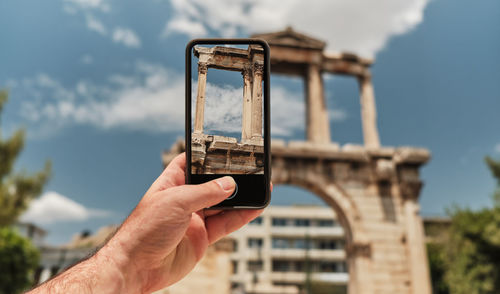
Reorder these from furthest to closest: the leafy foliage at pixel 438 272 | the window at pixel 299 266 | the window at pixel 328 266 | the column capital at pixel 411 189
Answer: the window at pixel 328 266 < the window at pixel 299 266 < the leafy foliage at pixel 438 272 < the column capital at pixel 411 189

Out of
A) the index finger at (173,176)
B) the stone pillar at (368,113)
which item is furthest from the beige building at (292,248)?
the index finger at (173,176)

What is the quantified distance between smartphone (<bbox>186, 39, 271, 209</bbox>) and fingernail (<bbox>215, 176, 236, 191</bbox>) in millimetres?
112

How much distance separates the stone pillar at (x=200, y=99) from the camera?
2098 millimetres

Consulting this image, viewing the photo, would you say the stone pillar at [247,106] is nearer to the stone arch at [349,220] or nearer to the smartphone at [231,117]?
the smartphone at [231,117]

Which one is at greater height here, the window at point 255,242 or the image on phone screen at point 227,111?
the window at point 255,242

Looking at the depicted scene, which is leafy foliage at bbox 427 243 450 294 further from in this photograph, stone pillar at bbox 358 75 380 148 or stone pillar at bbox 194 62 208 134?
stone pillar at bbox 194 62 208 134

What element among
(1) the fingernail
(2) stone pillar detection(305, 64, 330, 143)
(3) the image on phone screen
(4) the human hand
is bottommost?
(4) the human hand

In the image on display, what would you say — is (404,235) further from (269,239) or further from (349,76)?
(269,239)

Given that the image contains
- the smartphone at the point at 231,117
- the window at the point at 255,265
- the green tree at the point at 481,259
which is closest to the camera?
the smartphone at the point at 231,117

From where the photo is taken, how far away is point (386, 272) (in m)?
12.2

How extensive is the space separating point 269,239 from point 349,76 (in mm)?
Answer: 40626

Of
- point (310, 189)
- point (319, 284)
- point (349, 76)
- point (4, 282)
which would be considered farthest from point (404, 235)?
point (319, 284)

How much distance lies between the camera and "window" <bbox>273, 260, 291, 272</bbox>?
52.3 m

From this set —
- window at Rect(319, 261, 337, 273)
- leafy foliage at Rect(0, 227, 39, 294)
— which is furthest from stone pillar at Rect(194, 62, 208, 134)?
window at Rect(319, 261, 337, 273)
